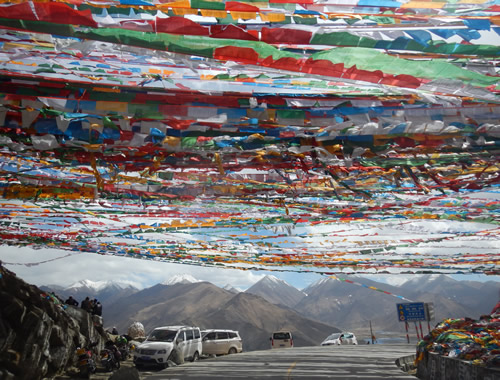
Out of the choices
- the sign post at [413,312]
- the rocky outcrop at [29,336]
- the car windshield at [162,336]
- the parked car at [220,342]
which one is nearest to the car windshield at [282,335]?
the parked car at [220,342]

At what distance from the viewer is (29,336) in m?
9.29

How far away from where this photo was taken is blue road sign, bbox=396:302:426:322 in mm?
28234

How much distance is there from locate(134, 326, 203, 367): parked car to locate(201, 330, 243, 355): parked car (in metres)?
2.32

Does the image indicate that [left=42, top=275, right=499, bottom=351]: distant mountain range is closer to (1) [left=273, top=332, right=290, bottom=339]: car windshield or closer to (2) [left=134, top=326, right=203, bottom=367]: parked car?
(1) [left=273, top=332, right=290, bottom=339]: car windshield

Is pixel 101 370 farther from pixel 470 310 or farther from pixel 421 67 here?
pixel 470 310

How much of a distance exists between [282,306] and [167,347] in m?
60.4

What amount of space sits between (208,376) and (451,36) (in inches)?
402

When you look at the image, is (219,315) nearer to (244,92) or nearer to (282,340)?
(282,340)

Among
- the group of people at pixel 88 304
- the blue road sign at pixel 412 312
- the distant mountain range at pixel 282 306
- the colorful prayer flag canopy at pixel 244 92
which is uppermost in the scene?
the colorful prayer flag canopy at pixel 244 92

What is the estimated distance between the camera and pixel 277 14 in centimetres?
368

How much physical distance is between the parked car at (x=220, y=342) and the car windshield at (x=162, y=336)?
148 inches

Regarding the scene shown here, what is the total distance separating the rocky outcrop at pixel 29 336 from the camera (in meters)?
8.66

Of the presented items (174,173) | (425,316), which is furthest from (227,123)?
(425,316)

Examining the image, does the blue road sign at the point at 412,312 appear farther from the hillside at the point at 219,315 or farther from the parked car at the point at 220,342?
the hillside at the point at 219,315
